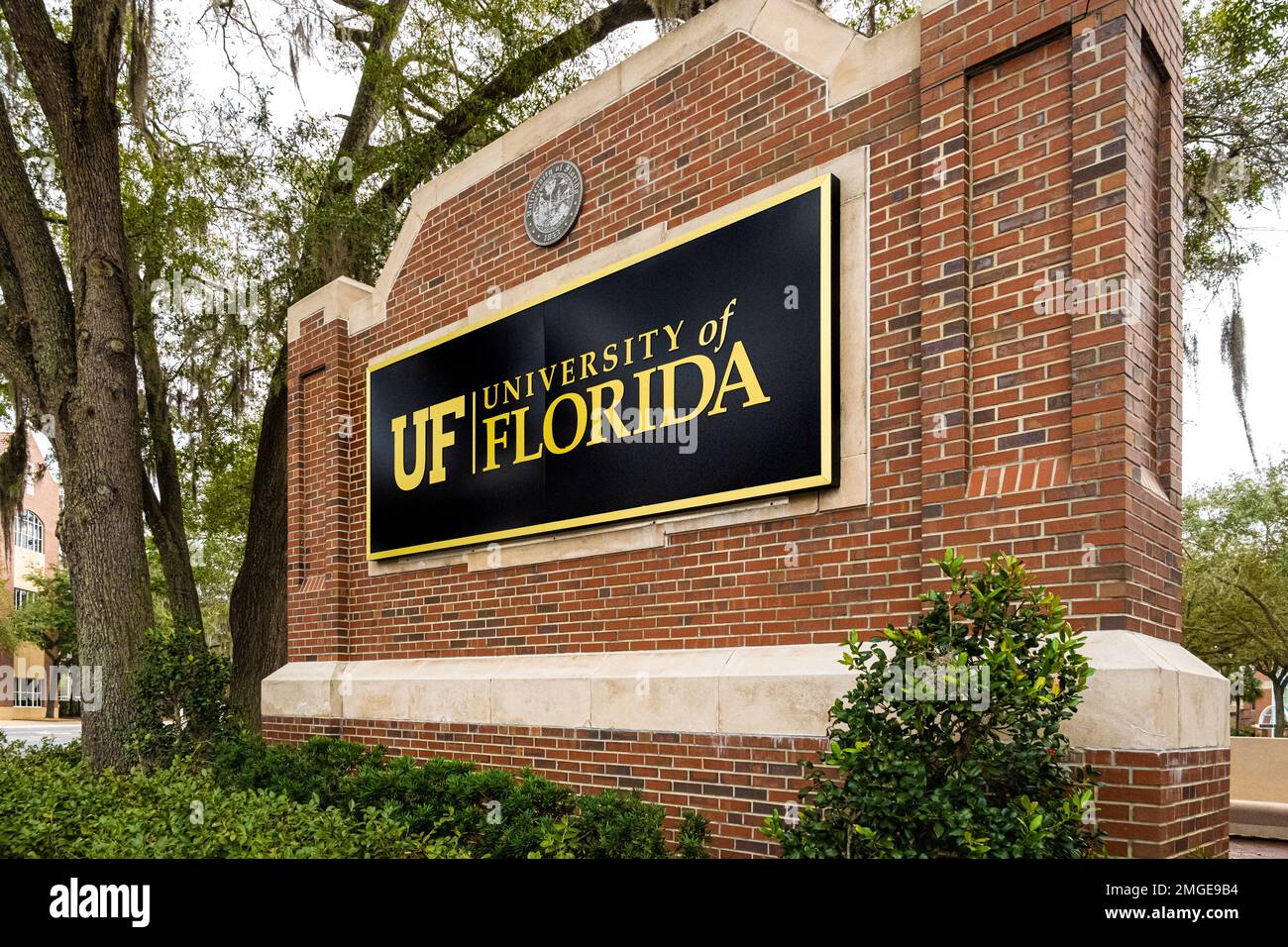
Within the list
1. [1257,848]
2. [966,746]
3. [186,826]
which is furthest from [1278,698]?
[186,826]

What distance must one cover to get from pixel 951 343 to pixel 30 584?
5569 centimetres

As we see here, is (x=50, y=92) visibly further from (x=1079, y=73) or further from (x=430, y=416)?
(x=1079, y=73)

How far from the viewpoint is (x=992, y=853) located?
415 centimetres

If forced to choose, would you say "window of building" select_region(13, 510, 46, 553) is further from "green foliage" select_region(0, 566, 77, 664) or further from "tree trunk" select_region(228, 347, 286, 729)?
"tree trunk" select_region(228, 347, 286, 729)

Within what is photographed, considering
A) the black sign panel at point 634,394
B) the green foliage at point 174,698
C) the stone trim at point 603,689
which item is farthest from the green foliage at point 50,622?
the black sign panel at point 634,394

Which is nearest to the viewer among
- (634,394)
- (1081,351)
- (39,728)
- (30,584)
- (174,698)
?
(1081,351)

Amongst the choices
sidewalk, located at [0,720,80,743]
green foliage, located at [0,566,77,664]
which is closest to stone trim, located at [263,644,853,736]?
sidewalk, located at [0,720,80,743]

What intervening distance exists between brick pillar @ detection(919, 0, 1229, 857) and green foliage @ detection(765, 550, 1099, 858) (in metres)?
0.32

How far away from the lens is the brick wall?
4.88 m

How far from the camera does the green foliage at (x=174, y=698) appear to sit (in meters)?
10.6

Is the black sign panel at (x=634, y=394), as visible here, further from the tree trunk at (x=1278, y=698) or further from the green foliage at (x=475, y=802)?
the tree trunk at (x=1278, y=698)

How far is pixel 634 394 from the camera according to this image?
7.11 m

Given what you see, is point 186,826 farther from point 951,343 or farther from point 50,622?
point 50,622

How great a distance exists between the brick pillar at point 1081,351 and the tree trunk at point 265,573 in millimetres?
11123
